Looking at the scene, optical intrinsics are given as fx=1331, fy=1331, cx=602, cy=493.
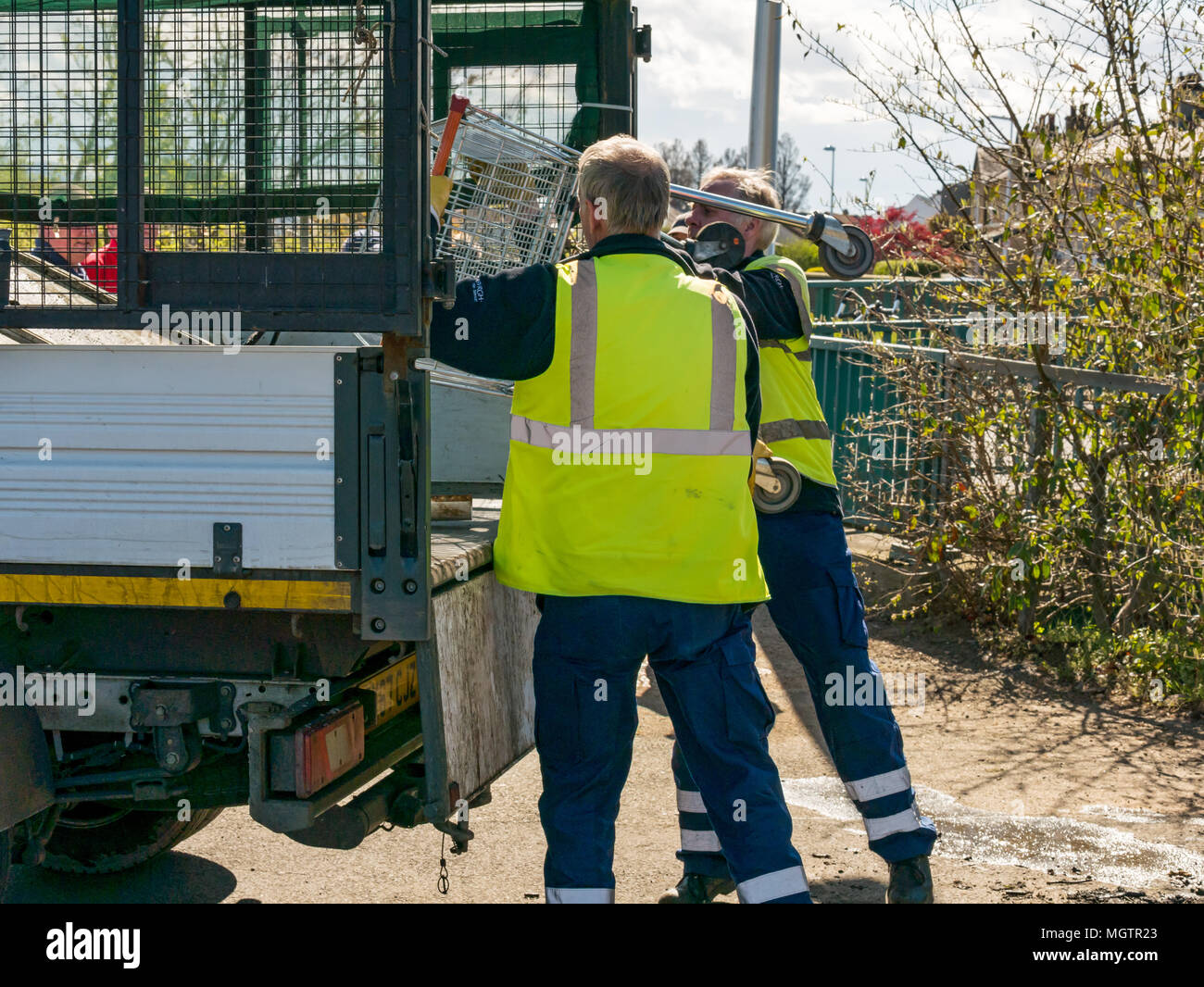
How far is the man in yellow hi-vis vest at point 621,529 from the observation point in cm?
325

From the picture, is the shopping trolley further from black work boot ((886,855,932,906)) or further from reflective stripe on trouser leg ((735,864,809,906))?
black work boot ((886,855,932,906))

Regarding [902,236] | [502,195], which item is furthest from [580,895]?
[902,236]

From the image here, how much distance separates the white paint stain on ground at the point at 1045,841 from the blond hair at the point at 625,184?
8.46 ft

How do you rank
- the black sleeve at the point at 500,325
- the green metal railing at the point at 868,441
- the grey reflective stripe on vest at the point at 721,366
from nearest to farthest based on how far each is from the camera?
the black sleeve at the point at 500,325 → the grey reflective stripe on vest at the point at 721,366 → the green metal railing at the point at 868,441

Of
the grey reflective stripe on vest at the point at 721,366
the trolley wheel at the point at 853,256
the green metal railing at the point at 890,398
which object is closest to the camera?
the grey reflective stripe on vest at the point at 721,366

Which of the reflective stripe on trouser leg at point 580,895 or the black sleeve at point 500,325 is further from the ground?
the black sleeve at point 500,325

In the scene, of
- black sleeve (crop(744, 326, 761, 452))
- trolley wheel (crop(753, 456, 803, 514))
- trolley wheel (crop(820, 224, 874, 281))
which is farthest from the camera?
trolley wheel (crop(820, 224, 874, 281))

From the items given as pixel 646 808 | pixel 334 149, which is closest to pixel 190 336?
pixel 334 149

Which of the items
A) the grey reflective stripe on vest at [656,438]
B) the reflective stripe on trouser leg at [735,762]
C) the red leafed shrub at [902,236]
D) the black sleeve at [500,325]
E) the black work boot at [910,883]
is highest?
the red leafed shrub at [902,236]

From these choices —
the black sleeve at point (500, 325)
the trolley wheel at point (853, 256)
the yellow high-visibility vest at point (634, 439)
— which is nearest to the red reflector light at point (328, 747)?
the yellow high-visibility vest at point (634, 439)

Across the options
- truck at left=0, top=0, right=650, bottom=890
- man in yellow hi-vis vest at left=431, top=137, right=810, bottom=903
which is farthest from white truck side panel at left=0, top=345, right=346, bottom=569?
man in yellow hi-vis vest at left=431, top=137, right=810, bottom=903

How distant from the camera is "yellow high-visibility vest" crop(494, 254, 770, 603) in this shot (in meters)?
3.26

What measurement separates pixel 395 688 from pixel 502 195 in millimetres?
1597

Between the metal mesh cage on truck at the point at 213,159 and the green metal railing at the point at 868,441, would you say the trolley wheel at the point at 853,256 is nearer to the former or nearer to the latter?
the metal mesh cage on truck at the point at 213,159
